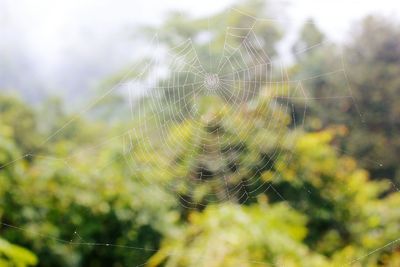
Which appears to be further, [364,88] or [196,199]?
[364,88]

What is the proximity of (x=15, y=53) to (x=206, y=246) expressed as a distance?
41.0 meters

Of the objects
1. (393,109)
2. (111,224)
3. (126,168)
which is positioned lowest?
(393,109)

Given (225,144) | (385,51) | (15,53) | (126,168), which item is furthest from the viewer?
(15,53)

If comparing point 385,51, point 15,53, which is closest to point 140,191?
point 385,51

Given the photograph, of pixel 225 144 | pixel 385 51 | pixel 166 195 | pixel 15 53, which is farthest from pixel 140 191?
pixel 15 53

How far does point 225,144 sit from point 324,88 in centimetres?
1055

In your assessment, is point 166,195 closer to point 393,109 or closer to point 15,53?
point 393,109

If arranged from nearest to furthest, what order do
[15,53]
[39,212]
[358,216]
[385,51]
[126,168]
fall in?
[39,212]
[126,168]
[358,216]
[385,51]
[15,53]

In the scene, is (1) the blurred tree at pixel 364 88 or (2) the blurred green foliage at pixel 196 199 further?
(1) the blurred tree at pixel 364 88

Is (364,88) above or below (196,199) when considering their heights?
below

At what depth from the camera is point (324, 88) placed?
1369 cm

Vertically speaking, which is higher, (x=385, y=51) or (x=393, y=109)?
(x=385, y=51)

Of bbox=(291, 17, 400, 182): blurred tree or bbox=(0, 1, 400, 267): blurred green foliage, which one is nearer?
bbox=(0, 1, 400, 267): blurred green foliage

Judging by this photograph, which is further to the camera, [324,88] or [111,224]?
[324,88]
